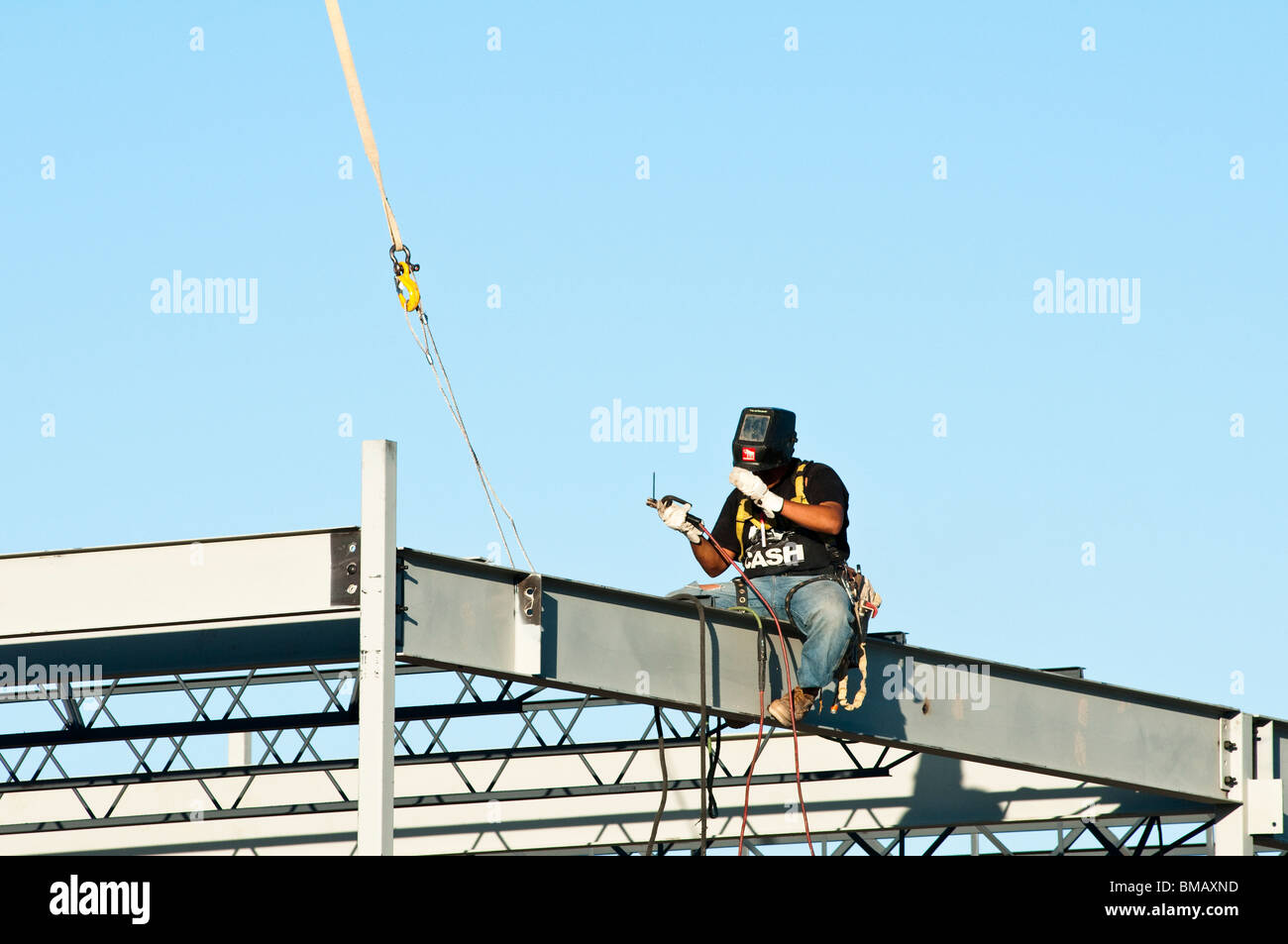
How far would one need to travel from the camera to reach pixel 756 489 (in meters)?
11.6

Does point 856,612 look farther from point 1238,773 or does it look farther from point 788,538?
point 1238,773

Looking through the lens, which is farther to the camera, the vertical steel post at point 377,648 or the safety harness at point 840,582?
the safety harness at point 840,582

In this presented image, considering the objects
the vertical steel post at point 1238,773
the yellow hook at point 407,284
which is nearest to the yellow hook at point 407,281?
the yellow hook at point 407,284

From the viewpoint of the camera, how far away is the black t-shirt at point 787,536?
1198 cm

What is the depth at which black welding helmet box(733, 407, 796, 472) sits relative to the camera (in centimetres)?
1191

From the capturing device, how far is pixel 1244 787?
14.7 metres

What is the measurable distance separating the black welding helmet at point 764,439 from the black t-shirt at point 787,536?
216mm

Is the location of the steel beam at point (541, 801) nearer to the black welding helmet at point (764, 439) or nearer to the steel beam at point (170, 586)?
the black welding helmet at point (764, 439)

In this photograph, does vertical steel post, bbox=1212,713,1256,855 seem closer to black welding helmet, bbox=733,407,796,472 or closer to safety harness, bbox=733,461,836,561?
safety harness, bbox=733,461,836,561

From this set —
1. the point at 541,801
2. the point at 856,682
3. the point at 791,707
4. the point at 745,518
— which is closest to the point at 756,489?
the point at 745,518

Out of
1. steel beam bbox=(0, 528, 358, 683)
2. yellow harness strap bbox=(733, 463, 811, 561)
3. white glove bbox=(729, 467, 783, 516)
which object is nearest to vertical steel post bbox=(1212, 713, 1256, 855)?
yellow harness strap bbox=(733, 463, 811, 561)
